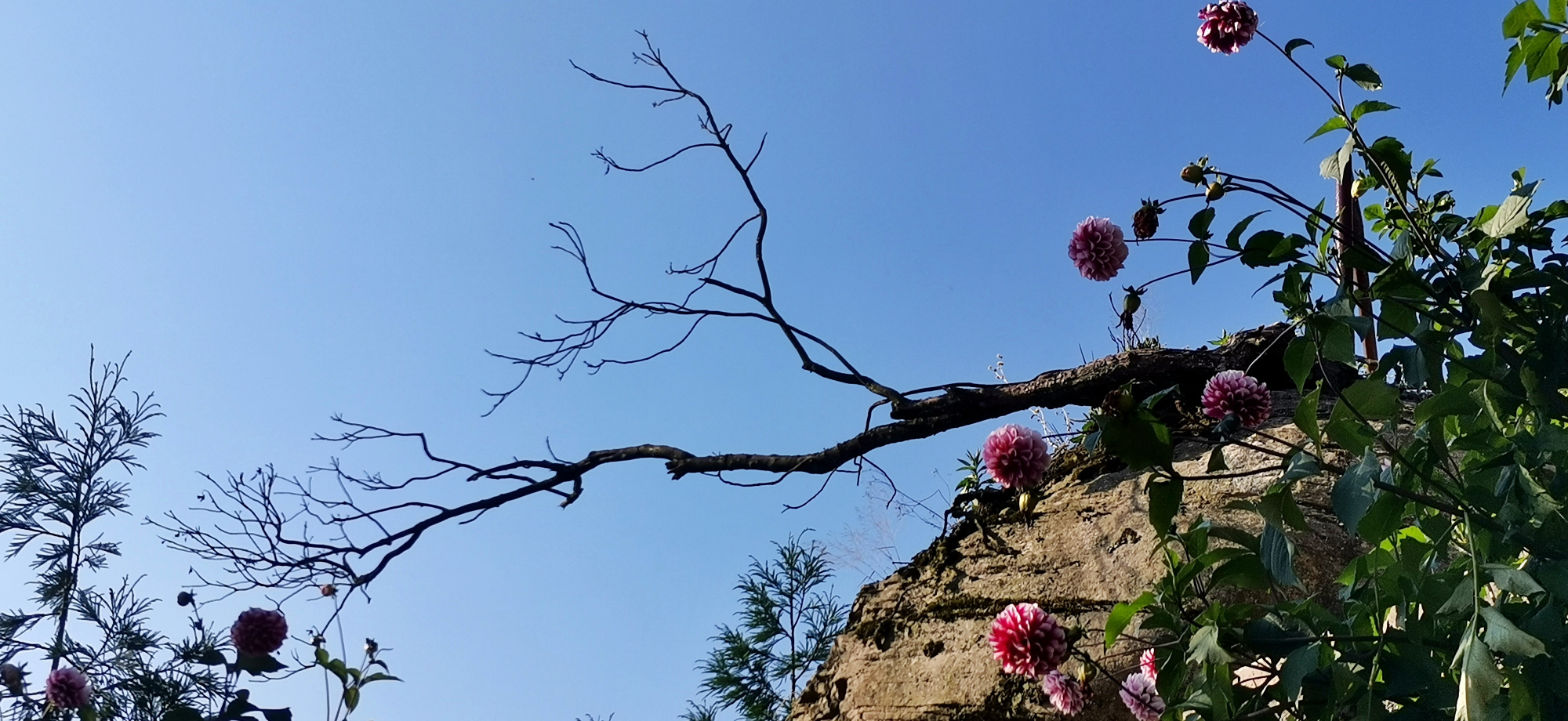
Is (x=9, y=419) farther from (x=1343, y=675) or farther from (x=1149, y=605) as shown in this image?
(x=1343, y=675)

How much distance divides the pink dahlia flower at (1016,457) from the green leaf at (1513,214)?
0.70 metres

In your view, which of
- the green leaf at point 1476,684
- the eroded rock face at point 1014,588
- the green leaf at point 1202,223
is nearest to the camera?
the green leaf at point 1476,684

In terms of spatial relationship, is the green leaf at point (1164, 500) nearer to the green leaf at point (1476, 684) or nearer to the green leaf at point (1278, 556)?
the green leaf at point (1278, 556)

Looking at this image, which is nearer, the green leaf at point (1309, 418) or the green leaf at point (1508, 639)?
the green leaf at point (1508, 639)

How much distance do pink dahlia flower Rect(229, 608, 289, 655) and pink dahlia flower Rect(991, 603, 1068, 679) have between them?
50.6 inches

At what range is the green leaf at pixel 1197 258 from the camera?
1502 mm

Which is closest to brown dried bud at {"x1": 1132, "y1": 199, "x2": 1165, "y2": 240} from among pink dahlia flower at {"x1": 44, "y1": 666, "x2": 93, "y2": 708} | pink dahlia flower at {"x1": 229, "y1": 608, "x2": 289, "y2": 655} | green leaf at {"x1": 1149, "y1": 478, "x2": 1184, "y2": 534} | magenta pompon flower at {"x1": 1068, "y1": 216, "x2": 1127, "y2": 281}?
magenta pompon flower at {"x1": 1068, "y1": 216, "x2": 1127, "y2": 281}

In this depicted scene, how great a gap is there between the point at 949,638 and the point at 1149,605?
2.51 ft

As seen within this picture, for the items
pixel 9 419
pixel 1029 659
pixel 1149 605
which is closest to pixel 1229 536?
pixel 1149 605

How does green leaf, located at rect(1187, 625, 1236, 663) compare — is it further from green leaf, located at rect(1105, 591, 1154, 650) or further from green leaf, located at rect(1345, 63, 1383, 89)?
green leaf, located at rect(1345, 63, 1383, 89)

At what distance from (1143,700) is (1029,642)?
0.23 m

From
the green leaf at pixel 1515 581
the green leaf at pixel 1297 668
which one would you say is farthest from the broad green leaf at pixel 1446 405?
the green leaf at pixel 1297 668

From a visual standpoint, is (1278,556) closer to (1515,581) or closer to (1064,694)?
(1515,581)

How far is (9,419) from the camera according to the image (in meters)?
2.83
